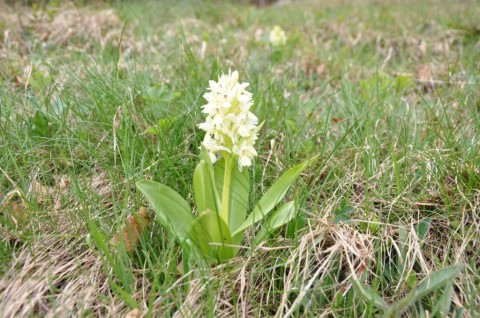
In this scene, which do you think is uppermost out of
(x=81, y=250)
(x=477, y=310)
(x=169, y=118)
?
(x=169, y=118)

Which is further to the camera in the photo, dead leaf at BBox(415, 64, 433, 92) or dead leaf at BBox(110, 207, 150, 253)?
dead leaf at BBox(415, 64, 433, 92)

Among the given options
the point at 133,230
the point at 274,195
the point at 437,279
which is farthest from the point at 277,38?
the point at 437,279

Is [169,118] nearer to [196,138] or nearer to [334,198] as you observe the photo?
[196,138]

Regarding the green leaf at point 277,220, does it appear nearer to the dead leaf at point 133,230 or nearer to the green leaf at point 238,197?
the green leaf at point 238,197

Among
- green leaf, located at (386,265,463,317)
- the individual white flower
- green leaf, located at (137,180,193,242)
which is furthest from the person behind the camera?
the individual white flower

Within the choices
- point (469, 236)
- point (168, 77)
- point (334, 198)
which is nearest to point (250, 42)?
point (168, 77)

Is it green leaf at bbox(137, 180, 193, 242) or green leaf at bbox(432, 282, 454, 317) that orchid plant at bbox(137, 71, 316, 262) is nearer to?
→ green leaf at bbox(137, 180, 193, 242)

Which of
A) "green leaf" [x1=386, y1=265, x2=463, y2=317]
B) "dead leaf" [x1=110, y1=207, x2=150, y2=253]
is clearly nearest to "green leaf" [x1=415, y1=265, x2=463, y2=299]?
"green leaf" [x1=386, y1=265, x2=463, y2=317]
